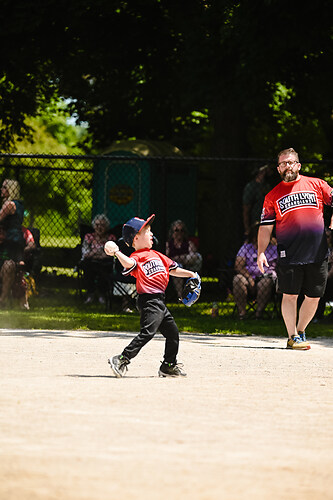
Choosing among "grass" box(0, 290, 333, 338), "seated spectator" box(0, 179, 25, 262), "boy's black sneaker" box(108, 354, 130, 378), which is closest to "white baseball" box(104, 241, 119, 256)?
"boy's black sneaker" box(108, 354, 130, 378)

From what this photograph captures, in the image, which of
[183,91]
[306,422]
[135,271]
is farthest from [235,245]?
[306,422]

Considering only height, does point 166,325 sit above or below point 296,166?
below

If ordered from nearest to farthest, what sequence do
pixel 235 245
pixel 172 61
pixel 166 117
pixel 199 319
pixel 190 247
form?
pixel 199 319
pixel 190 247
pixel 235 245
pixel 172 61
pixel 166 117

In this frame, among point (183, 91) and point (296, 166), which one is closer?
point (296, 166)

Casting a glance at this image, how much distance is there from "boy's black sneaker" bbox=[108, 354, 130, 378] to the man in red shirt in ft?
Answer: 8.09

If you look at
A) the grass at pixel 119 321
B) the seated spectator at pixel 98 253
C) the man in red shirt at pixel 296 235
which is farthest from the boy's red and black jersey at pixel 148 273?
the seated spectator at pixel 98 253

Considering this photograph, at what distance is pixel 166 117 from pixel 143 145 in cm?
288

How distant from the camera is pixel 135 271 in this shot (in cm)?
859

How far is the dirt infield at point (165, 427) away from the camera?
4828 mm

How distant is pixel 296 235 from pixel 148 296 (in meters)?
2.49

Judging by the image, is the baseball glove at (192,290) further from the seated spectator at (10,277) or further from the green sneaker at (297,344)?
the seated spectator at (10,277)

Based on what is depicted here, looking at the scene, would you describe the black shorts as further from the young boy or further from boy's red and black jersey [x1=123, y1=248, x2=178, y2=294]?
boy's red and black jersey [x1=123, y1=248, x2=178, y2=294]

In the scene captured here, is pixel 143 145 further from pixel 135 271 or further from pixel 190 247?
pixel 135 271

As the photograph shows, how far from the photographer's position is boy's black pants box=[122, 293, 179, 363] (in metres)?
8.41
